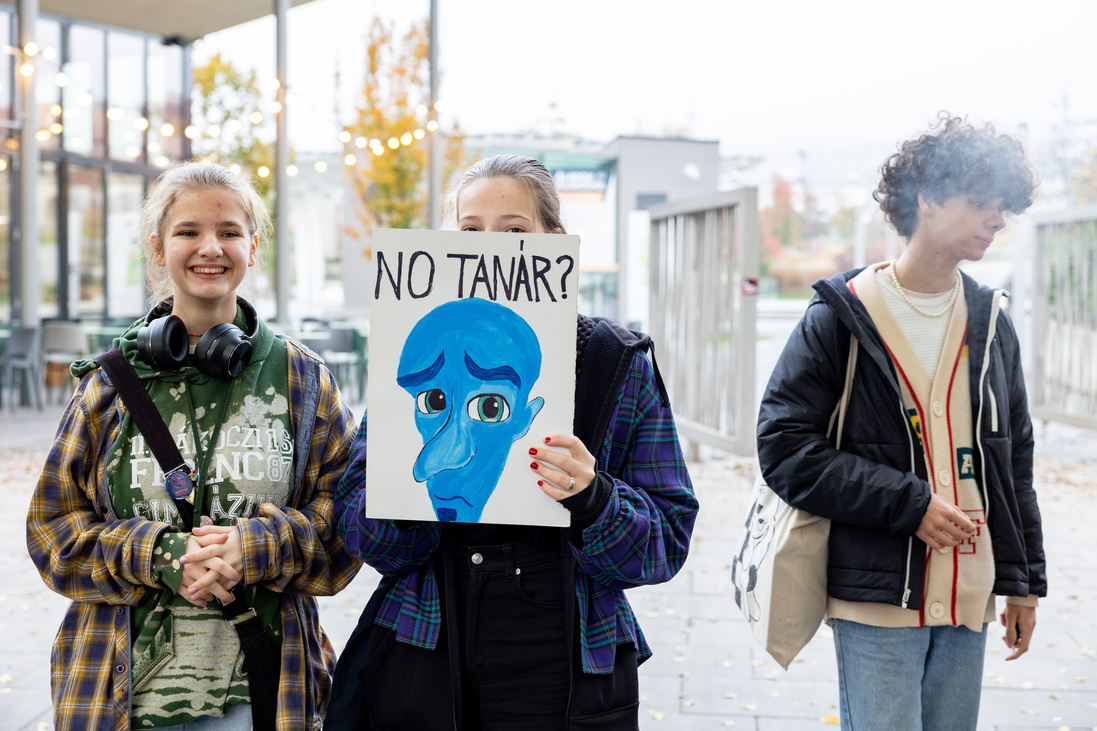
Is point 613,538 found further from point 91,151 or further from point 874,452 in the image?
point 91,151

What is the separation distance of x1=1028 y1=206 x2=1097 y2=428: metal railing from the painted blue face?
964cm

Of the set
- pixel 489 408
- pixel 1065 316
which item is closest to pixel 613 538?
pixel 489 408

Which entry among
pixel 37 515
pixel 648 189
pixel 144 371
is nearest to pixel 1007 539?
pixel 144 371

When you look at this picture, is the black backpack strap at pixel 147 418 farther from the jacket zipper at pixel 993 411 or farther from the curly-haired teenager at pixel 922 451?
the jacket zipper at pixel 993 411

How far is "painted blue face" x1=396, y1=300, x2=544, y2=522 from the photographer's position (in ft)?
5.34

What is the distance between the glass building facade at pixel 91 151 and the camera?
14.9m

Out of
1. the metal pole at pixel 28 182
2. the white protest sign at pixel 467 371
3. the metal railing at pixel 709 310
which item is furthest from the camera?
the metal pole at pixel 28 182

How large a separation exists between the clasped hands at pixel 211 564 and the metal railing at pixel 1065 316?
9.84 metres

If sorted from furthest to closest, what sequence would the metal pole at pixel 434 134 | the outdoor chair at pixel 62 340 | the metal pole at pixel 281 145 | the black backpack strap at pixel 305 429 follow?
the metal pole at pixel 434 134, the metal pole at pixel 281 145, the outdoor chair at pixel 62 340, the black backpack strap at pixel 305 429

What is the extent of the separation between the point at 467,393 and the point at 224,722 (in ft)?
2.74

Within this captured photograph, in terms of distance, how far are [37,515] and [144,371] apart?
337 mm

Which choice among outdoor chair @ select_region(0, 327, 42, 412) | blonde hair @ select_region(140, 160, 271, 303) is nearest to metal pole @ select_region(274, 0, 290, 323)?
outdoor chair @ select_region(0, 327, 42, 412)

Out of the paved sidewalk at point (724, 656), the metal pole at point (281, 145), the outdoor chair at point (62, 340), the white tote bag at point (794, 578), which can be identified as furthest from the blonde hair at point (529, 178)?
the metal pole at point (281, 145)

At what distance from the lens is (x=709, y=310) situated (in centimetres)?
828
